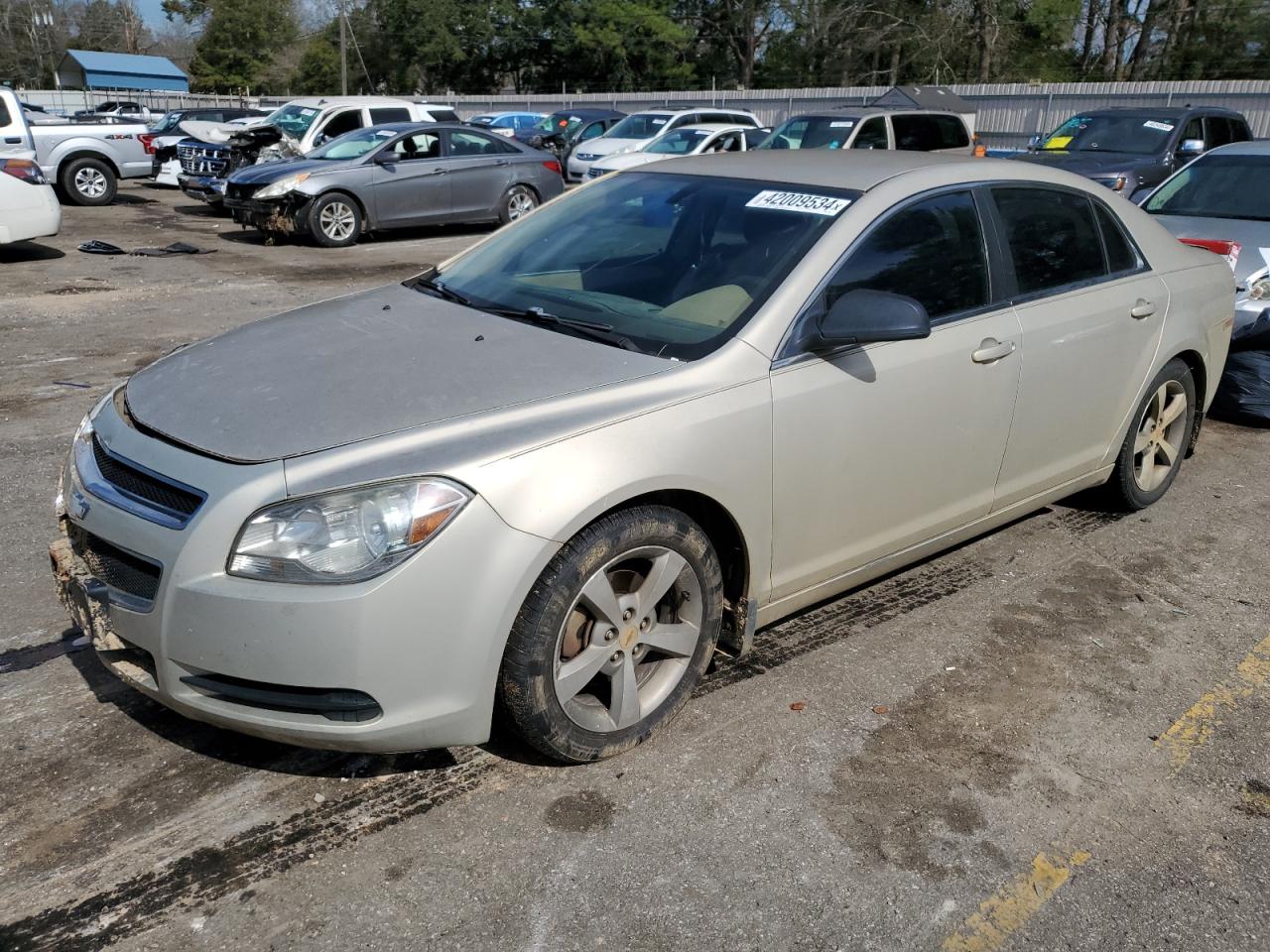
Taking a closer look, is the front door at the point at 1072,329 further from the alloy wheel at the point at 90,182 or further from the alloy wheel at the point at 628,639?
the alloy wheel at the point at 90,182

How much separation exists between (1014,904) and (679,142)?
56.9 ft

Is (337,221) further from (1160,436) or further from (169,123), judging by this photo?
(1160,436)

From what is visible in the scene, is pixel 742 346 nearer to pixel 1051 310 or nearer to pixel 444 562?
pixel 444 562

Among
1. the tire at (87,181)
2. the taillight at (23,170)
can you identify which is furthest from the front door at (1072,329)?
the tire at (87,181)

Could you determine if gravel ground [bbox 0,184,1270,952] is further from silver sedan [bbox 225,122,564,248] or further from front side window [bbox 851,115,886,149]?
front side window [bbox 851,115,886,149]

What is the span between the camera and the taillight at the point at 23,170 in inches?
456

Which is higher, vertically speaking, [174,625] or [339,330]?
[339,330]

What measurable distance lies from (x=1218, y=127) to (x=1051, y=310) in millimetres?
12783

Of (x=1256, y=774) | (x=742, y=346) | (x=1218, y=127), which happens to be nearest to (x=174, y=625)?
(x=742, y=346)

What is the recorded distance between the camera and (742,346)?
126 inches

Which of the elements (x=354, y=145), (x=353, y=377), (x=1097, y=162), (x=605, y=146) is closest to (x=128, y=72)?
(x=605, y=146)

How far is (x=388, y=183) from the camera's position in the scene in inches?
553

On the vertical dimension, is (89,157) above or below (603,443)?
below

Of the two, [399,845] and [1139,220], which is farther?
[1139,220]
